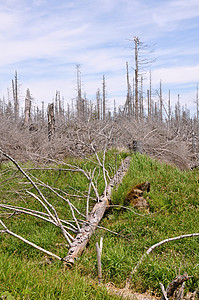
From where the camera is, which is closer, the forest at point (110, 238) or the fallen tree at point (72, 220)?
the forest at point (110, 238)

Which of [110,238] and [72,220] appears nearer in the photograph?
[110,238]

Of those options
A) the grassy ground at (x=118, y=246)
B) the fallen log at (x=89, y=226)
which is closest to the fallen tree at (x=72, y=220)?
the fallen log at (x=89, y=226)

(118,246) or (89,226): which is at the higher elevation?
(89,226)

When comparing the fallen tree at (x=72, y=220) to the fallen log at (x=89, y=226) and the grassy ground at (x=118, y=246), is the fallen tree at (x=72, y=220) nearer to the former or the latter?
the fallen log at (x=89, y=226)

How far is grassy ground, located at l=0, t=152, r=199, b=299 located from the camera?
10.8ft

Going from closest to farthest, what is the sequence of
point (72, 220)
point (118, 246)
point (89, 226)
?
point (118, 246)
point (89, 226)
point (72, 220)

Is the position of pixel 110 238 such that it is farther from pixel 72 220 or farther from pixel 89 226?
pixel 72 220

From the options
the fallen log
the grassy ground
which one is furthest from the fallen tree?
the grassy ground

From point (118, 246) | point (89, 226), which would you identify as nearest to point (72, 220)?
point (89, 226)

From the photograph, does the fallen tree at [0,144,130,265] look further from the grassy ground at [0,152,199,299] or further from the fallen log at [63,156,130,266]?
the grassy ground at [0,152,199,299]

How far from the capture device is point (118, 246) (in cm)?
491

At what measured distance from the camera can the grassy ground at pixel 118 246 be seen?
3277mm

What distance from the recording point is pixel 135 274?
4.00m

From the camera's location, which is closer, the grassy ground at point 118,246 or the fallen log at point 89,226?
the grassy ground at point 118,246
